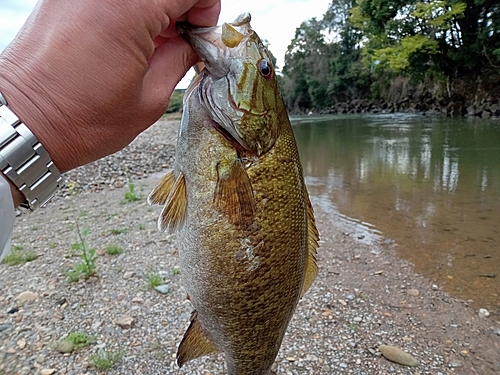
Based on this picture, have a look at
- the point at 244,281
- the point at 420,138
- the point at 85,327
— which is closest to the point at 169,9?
the point at 244,281

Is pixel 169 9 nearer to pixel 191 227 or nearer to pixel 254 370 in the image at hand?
pixel 191 227

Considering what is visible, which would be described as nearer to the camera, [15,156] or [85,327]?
[15,156]

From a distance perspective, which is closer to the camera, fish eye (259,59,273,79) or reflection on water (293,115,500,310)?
fish eye (259,59,273,79)

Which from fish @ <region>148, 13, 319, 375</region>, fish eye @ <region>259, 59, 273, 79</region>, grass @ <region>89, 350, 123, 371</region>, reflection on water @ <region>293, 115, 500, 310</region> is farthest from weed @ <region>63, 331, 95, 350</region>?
reflection on water @ <region>293, 115, 500, 310</region>

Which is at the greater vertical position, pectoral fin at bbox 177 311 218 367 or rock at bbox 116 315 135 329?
pectoral fin at bbox 177 311 218 367

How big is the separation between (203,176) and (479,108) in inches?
1234

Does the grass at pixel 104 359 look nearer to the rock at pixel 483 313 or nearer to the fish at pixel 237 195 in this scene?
the fish at pixel 237 195

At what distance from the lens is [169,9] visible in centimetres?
172

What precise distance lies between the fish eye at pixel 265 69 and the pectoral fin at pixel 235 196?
1.61ft

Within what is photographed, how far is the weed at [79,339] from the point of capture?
4074 millimetres

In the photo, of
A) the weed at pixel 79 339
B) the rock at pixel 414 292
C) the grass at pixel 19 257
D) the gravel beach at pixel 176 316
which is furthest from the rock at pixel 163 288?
the rock at pixel 414 292

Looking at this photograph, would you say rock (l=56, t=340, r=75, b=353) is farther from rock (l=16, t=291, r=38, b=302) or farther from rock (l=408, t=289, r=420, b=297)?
rock (l=408, t=289, r=420, b=297)

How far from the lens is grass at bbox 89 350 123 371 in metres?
3.76

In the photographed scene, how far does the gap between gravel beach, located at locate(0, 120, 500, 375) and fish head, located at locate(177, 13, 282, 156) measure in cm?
→ 271
